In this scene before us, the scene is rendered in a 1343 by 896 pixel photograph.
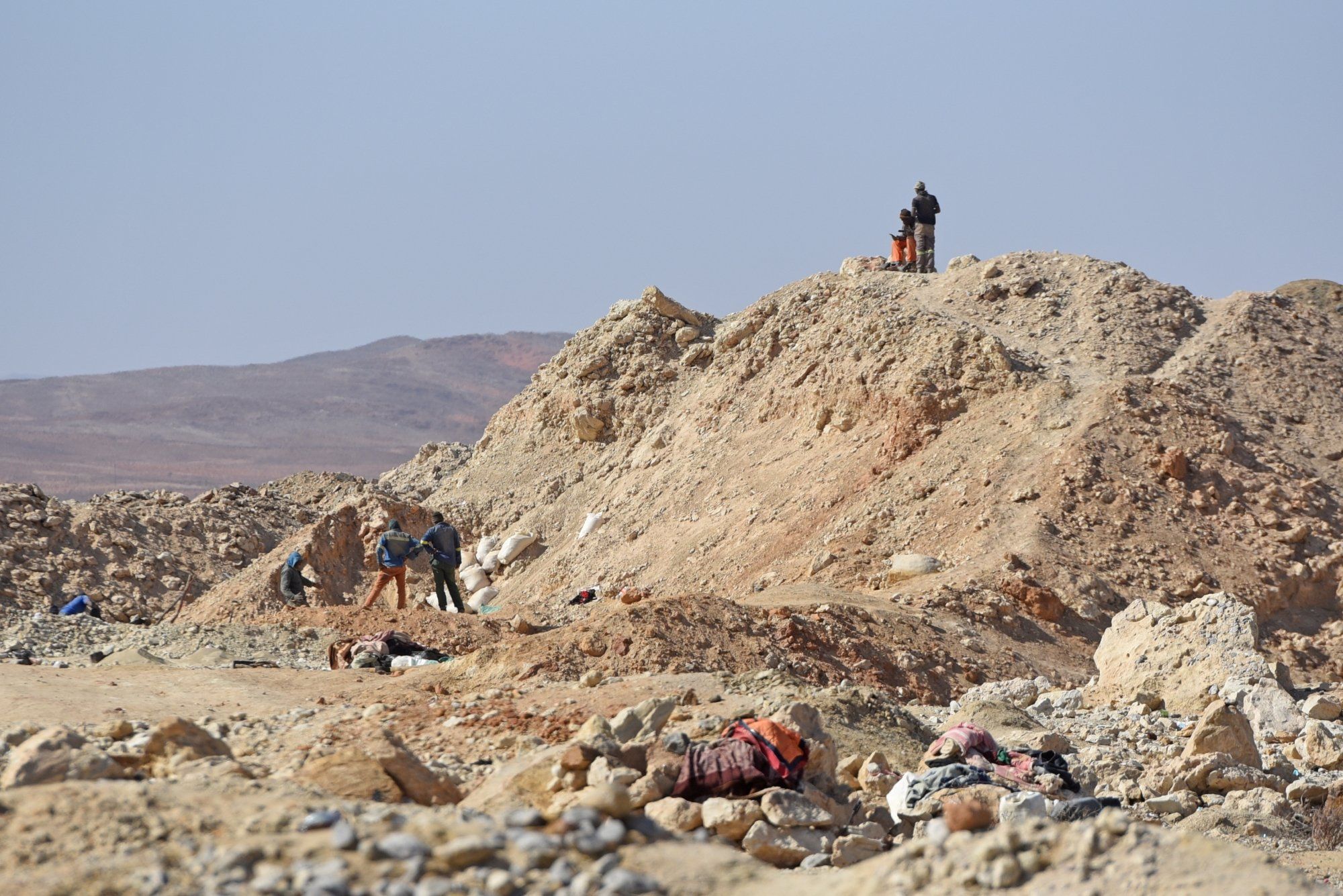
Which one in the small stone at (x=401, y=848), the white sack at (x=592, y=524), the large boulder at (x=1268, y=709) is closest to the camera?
the small stone at (x=401, y=848)

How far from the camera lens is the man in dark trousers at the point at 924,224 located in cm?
2220

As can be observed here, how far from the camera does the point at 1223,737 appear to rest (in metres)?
8.82

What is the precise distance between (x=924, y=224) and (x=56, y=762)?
1920cm

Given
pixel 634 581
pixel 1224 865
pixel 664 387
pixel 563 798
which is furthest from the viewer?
pixel 664 387

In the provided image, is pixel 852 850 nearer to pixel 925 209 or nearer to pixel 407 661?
pixel 407 661

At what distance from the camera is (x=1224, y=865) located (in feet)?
14.3

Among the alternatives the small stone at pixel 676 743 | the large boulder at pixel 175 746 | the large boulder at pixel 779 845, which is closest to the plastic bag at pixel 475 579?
the large boulder at pixel 175 746

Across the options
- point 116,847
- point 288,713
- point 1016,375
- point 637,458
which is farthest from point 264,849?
point 637,458

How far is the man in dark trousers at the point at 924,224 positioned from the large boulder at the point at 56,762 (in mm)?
17955

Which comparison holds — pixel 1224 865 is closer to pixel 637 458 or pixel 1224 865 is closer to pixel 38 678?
pixel 38 678

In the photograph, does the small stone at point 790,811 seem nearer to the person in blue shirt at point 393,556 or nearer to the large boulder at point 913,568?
the large boulder at point 913,568

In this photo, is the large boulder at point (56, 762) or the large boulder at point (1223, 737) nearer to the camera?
the large boulder at point (56, 762)

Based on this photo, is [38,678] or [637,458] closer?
[38,678]

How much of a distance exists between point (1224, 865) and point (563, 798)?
267 centimetres
